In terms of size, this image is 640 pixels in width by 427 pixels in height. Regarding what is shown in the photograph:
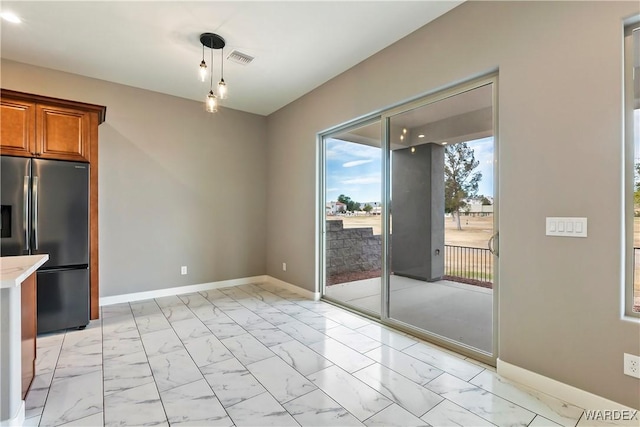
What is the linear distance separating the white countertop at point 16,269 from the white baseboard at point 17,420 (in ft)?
2.35

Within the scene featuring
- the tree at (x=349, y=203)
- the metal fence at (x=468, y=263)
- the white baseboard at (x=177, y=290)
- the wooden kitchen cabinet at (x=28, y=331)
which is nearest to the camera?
the wooden kitchen cabinet at (x=28, y=331)

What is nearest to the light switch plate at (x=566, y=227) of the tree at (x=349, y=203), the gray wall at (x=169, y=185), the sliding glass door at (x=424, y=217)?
the sliding glass door at (x=424, y=217)

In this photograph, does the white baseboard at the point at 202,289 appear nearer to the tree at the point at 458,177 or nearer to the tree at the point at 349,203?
the tree at the point at 349,203

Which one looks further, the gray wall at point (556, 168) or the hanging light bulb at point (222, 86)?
the hanging light bulb at point (222, 86)

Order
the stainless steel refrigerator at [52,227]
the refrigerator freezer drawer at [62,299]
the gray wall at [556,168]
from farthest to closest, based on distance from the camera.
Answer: the refrigerator freezer drawer at [62,299] < the stainless steel refrigerator at [52,227] < the gray wall at [556,168]

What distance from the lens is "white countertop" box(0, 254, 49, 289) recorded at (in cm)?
148

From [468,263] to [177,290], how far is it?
13.3ft

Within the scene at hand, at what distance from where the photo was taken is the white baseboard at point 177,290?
4.08 m

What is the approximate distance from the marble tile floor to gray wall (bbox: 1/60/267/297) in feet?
3.61

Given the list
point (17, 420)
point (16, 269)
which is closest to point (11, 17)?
point (16, 269)

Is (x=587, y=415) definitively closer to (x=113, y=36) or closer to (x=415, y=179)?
(x=415, y=179)

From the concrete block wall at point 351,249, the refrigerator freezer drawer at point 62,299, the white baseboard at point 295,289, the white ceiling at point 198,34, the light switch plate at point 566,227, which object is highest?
the white ceiling at point 198,34

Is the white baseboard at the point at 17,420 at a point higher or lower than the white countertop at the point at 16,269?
lower

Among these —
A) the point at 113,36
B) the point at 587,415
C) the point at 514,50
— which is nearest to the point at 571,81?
the point at 514,50
